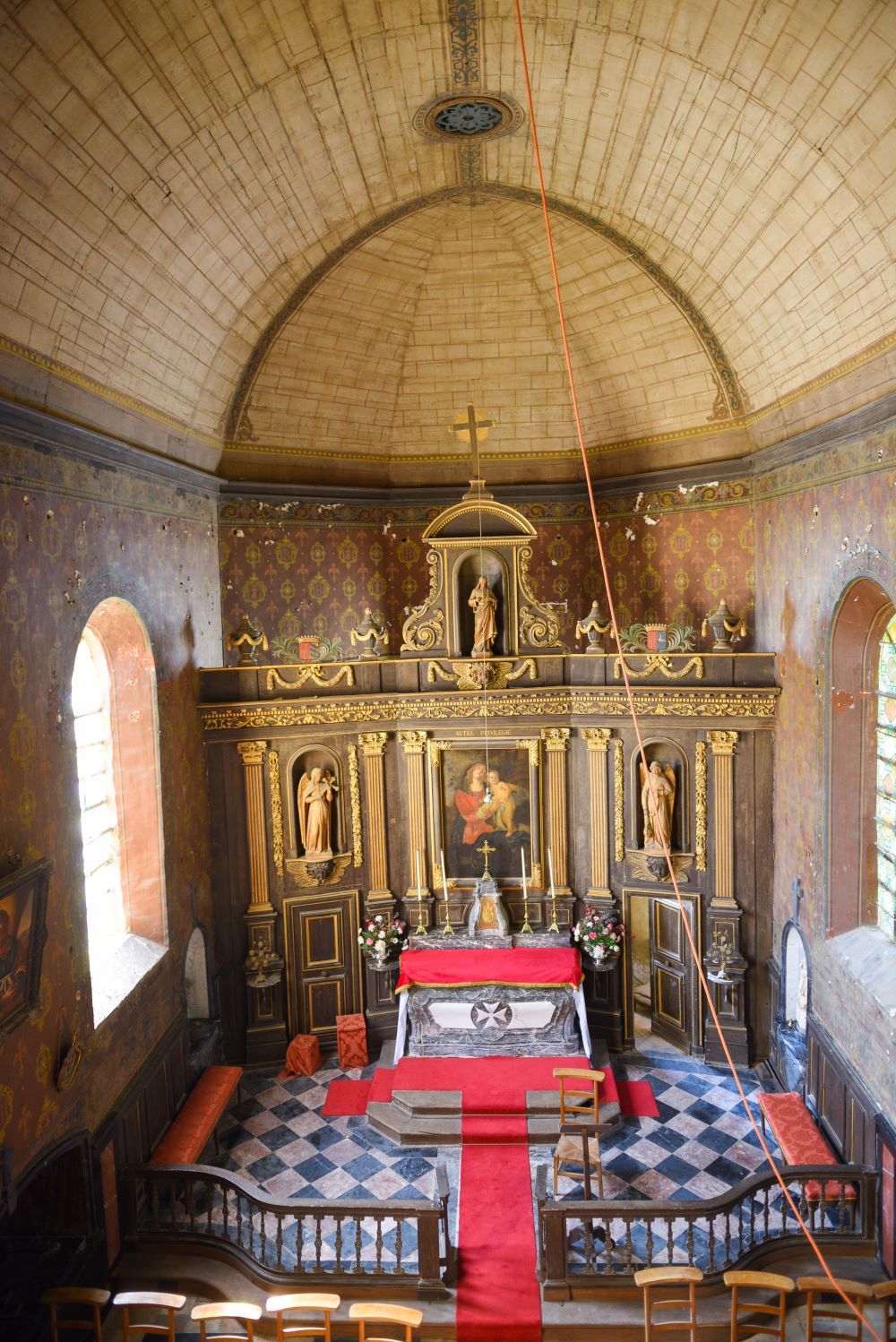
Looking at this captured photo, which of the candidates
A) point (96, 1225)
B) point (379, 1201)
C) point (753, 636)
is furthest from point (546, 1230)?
point (753, 636)

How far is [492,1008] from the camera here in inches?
549

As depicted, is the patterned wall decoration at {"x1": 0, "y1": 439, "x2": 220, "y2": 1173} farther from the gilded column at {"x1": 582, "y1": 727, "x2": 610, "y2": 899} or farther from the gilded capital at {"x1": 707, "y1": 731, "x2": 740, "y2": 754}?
the gilded capital at {"x1": 707, "y1": 731, "x2": 740, "y2": 754}

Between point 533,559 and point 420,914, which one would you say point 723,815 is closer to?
point 420,914

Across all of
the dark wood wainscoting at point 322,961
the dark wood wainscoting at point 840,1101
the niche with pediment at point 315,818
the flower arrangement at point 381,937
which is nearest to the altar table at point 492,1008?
the flower arrangement at point 381,937

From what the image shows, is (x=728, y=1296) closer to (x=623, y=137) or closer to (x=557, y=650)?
(x=557, y=650)

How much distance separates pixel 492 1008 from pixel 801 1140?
4.61 m

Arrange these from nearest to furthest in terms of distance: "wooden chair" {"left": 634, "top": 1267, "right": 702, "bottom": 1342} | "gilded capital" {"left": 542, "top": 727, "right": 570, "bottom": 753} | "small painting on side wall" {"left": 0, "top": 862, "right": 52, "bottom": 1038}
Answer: "small painting on side wall" {"left": 0, "top": 862, "right": 52, "bottom": 1038}
"wooden chair" {"left": 634, "top": 1267, "right": 702, "bottom": 1342}
"gilded capital" {"left": 542, "top": 727, "right": 570, "bottom": 753}

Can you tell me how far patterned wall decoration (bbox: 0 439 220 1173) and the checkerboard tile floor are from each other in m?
2.33

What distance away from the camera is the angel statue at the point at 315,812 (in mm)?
14805

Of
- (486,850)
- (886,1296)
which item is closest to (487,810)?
(486,850)

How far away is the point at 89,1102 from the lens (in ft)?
32.3

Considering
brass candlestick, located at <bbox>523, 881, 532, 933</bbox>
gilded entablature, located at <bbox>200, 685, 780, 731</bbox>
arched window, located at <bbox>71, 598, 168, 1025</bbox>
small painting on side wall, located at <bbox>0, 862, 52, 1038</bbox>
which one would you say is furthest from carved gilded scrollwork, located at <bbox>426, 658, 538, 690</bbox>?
small painting on side wall, located at <bbox>0, 862, 52, 1038</bbox>

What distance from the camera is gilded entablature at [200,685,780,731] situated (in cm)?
1391

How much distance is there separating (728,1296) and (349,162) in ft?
44.6
